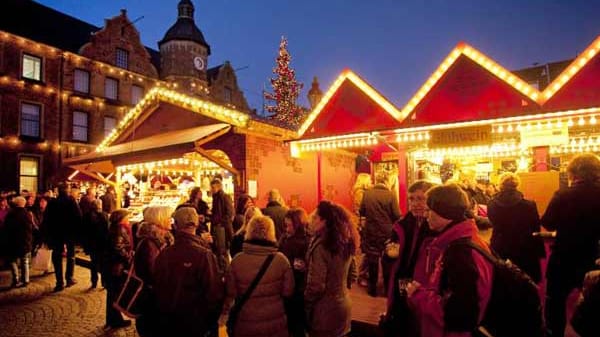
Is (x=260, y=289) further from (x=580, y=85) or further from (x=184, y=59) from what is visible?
(x=184, y=59)

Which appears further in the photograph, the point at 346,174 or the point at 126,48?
the point at 126,48

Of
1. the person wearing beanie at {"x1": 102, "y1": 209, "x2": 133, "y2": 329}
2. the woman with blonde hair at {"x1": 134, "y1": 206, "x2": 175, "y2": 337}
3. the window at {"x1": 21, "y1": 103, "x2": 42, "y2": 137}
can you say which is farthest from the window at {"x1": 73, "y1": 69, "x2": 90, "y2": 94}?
the woman with blonde hair at {"x1": 134, "y1": 206, "x2": 175, "y2": 337}

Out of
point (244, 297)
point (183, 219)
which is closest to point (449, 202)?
point (244, 297)

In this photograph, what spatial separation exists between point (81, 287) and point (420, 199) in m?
7.67

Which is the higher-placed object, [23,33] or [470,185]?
[23,33]

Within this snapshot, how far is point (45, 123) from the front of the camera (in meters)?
21.5

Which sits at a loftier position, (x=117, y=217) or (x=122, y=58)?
(x=122, y=58)

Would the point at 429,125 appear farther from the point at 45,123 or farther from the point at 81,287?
the point at 45,123

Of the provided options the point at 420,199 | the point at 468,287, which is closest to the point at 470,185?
the point at 420,199

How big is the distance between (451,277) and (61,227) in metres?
8.25

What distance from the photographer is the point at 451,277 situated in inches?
79.0

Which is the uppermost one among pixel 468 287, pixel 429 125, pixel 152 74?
pixel 152 74

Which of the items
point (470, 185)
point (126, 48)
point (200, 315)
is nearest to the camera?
point (200, 315)

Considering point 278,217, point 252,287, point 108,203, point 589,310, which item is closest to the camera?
point 589,310
